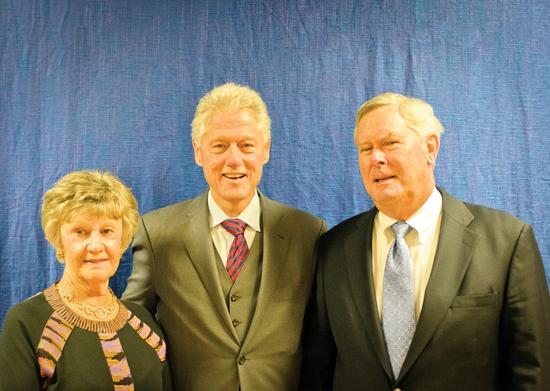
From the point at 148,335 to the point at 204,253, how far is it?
347 millimetres

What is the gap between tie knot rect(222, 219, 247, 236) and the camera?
2172 mm

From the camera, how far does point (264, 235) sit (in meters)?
2.18

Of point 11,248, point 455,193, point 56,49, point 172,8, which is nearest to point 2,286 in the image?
point 11,248

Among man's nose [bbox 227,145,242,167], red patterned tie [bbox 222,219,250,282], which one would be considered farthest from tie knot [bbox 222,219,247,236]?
man's nose [bbox 227,145,242,167]

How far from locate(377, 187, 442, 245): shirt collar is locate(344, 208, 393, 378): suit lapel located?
11 centimetres

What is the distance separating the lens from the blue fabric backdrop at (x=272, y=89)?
248 centimetres

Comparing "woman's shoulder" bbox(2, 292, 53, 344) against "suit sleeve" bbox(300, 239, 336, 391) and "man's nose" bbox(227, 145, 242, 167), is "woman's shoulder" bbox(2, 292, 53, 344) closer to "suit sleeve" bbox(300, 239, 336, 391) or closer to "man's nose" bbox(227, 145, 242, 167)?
"man's nose" bbox(227, 145, 242, 167)

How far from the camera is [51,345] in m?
1.76

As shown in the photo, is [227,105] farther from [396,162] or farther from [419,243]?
[419,243]

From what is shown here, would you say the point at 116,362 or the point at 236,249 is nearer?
the point at 116,362

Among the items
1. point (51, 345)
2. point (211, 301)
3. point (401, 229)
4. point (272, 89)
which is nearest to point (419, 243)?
point (401, 229)

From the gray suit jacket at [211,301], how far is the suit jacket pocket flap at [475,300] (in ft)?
1.85

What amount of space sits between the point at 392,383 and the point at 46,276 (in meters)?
1.48

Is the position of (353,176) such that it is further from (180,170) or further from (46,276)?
(46,276)
